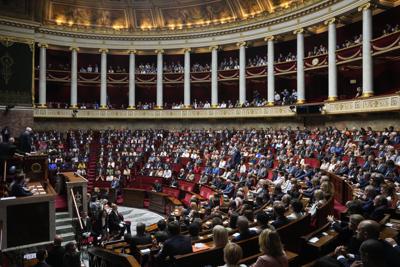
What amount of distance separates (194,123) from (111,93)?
10.1 metres

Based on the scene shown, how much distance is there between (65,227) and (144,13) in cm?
2398

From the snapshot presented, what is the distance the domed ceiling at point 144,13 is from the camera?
2803cm

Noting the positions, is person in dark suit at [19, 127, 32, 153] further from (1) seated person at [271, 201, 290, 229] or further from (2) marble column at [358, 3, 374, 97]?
(2) marble column at [358, 3, 374, 97]

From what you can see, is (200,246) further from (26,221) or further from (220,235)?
(26,221)

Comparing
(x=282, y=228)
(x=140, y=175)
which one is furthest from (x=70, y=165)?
(x=282, y=228)

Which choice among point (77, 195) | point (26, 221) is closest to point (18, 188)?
point (26, 221)

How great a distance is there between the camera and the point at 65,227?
11.7 metres

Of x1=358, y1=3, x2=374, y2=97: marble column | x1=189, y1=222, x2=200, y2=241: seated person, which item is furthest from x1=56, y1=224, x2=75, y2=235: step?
x1=358, y1=3, x2=374, y2=97: marble column

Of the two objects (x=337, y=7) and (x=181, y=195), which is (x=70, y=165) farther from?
(x=337, y=7)

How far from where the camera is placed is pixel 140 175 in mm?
19797

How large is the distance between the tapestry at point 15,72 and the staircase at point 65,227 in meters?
10.2

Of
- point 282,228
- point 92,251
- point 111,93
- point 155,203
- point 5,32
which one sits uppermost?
point 5,32

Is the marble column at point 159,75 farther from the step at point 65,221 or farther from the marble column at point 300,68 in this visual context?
the step at point 65,221

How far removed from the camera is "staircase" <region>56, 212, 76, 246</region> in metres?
11.2
